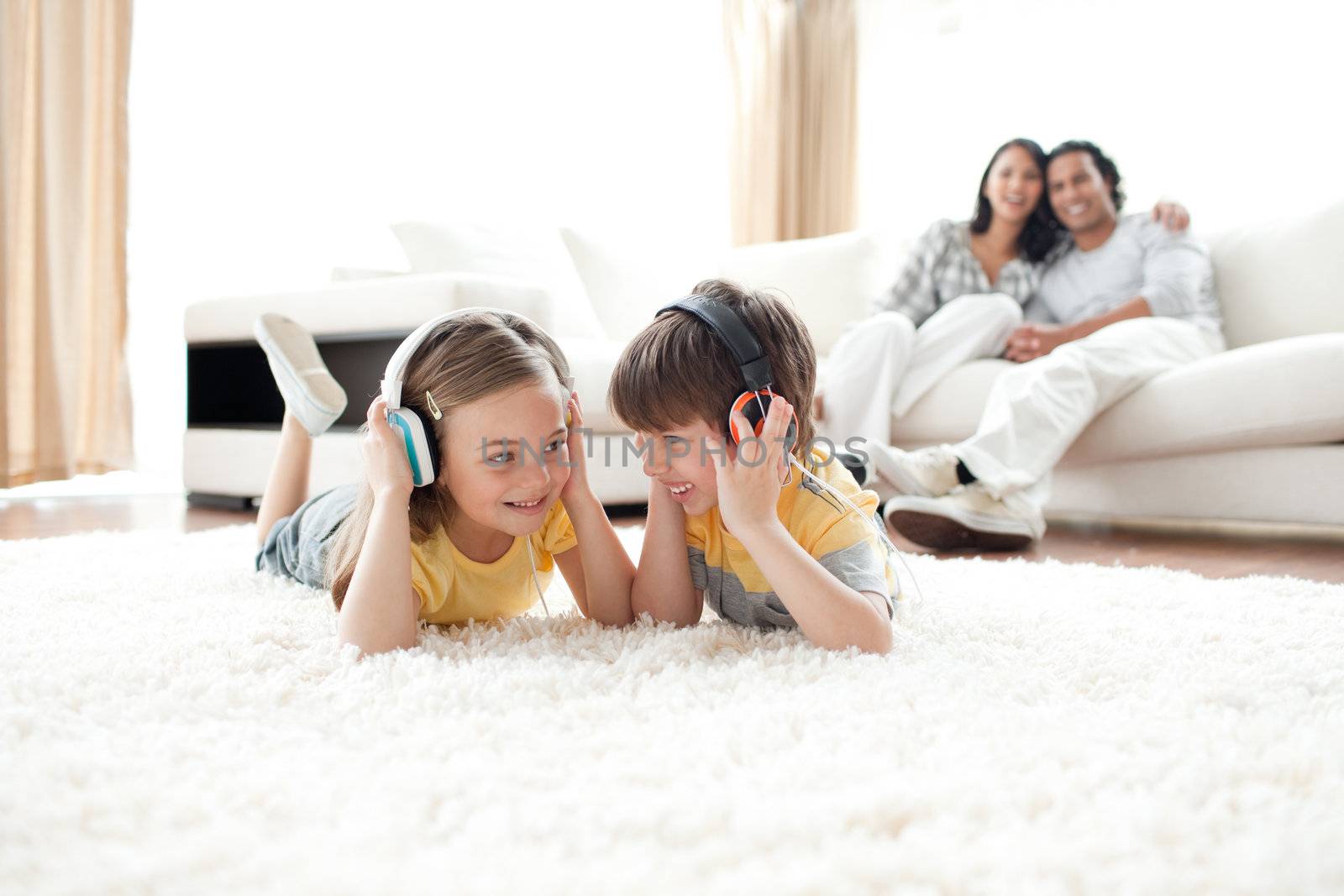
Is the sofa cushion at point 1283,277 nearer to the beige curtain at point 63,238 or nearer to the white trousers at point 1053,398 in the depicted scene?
the white trousers at point 1053,398

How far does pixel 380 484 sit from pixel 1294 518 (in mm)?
1963

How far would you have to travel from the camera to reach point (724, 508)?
3.25 ft

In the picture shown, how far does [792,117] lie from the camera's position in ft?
16.4

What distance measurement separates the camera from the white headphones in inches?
41.6

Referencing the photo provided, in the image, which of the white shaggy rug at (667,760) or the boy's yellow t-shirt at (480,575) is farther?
the boy's yellow t-shirt at (480,575)

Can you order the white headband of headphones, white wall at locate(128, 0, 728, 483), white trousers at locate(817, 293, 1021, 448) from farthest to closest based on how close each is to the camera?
1. white wall at locate(128, 0, 728, 483)
2. white trousers at locate(817, 293, 1021, 448)
3. the white headband of headphones

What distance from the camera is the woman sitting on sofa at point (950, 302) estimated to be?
266 cm

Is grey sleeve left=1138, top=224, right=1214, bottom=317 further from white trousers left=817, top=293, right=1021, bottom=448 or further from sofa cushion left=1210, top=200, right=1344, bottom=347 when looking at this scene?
white trousers left=817, top=293, right=1021, bottom=448

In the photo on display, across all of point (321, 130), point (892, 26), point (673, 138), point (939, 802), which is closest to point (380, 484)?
point (939, 802)

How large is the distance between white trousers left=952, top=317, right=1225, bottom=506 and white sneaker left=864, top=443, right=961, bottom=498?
4 centimetres

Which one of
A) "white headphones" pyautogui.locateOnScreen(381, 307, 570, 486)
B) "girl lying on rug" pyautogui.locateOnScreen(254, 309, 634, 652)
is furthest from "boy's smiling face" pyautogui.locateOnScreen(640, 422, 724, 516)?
"white headphones" pyautogui.locateOnScreen(381, 307, 570, 486)

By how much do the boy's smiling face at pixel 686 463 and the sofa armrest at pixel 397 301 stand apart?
130 centimetres

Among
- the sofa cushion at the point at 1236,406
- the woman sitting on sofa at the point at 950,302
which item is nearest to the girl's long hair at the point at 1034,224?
the woman sitting on sofa at the point at 950,302

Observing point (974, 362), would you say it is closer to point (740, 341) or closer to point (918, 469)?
point (918, 469)
